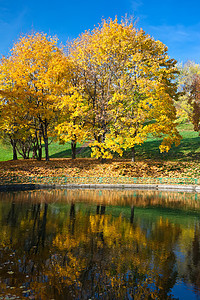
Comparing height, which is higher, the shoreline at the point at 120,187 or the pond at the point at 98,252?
the pond at the point at 98,252

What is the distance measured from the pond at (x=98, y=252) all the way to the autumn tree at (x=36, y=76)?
16.5 m

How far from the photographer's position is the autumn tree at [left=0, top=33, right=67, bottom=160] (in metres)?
29.4

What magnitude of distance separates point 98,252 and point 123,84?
24.0m

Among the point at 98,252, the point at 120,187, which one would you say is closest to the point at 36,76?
the point at 120,187

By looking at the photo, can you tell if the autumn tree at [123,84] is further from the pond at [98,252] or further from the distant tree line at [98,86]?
the pond at [98,252]

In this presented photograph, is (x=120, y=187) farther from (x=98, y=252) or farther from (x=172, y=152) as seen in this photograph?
(x=172, y=152)

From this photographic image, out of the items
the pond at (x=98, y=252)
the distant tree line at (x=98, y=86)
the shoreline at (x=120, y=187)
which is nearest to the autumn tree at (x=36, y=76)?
the distant tree line at (x=98, y=86)

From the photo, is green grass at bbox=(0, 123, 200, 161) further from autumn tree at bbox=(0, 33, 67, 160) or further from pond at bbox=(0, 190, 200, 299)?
pond at bbox=(0, 190, 200, 299)

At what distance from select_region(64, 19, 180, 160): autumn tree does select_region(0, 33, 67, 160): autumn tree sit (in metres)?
2.48

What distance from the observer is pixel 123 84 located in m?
30.0

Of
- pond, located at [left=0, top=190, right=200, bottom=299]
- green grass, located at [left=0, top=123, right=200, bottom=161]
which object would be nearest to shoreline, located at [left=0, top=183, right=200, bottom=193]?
pond, located at [left=0, top=190, right=200, bottom=299]

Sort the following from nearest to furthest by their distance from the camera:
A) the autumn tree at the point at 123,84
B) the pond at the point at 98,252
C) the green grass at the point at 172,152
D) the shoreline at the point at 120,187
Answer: the pond at the point at 98,252 → the shoreline at the point at 120,187 → the autumn tree at the point at 123,84 → the green grass at the point at 172,152

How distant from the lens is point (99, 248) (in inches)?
339

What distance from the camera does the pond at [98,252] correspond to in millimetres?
5953
